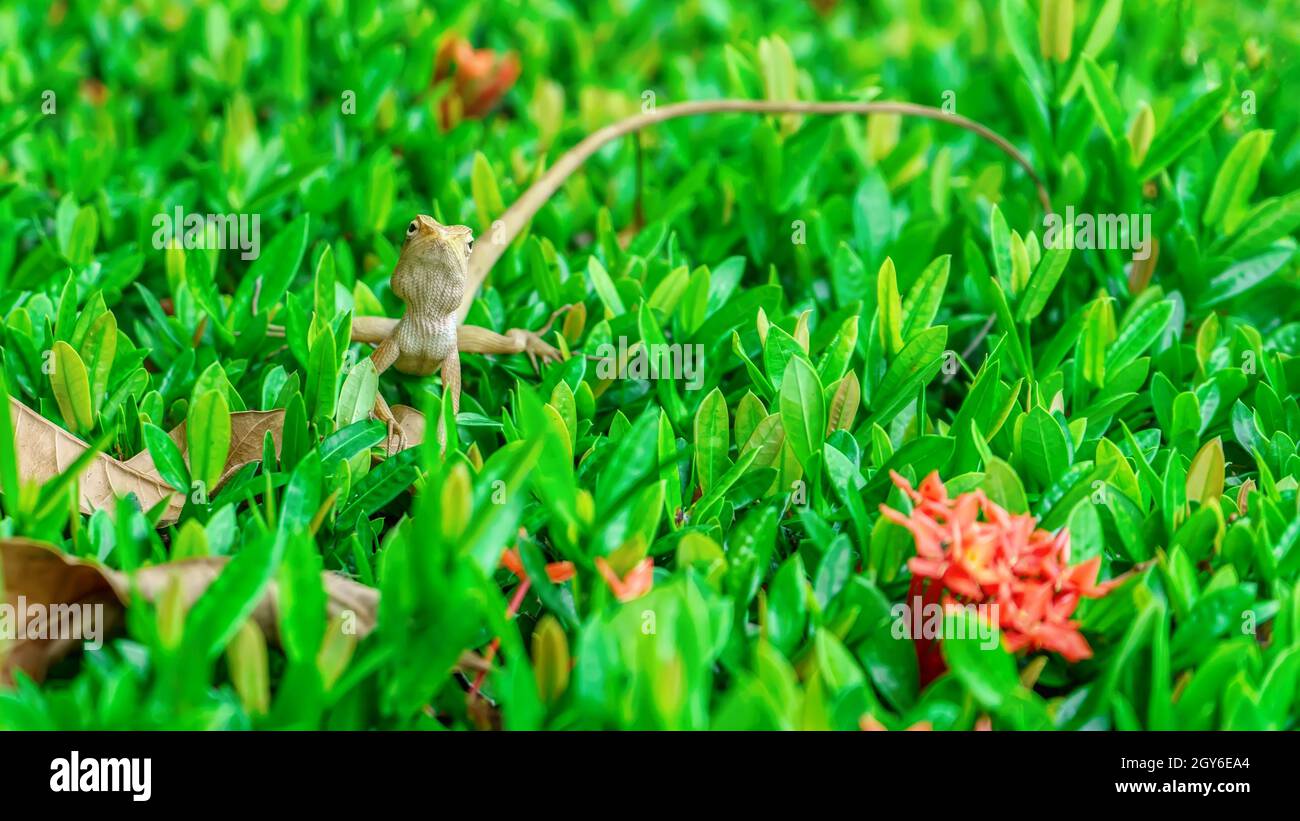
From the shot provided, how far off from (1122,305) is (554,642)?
6.14 feet

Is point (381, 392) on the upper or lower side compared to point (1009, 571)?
upper

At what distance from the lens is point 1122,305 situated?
2.98m

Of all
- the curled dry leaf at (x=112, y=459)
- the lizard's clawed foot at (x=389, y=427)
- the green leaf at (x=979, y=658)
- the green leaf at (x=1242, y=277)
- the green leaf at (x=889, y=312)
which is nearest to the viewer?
the green leaf at (x=979, y=658)

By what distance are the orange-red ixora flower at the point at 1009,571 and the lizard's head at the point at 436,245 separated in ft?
3.62

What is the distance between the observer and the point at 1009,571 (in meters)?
1.78

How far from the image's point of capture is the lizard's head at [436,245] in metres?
2.51

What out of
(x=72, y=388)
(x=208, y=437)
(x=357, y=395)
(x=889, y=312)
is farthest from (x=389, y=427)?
(x=889, y=312)

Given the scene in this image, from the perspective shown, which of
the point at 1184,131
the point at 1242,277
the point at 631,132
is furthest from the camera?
the point at 631,132

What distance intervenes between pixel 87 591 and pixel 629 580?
0.80 meters

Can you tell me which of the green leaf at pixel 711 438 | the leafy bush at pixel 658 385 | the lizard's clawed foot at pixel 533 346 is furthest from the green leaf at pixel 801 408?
the lizard's clawed foot at pixel 533 346

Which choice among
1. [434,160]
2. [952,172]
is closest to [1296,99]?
[952,172]

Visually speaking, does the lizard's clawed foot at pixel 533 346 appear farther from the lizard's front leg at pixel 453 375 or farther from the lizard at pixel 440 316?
the lizard's front leg at pixel 453 375

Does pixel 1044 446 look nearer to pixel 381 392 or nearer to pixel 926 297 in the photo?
pixel 926 297

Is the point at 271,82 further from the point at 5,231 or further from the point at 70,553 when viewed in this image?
the point at 70,553
